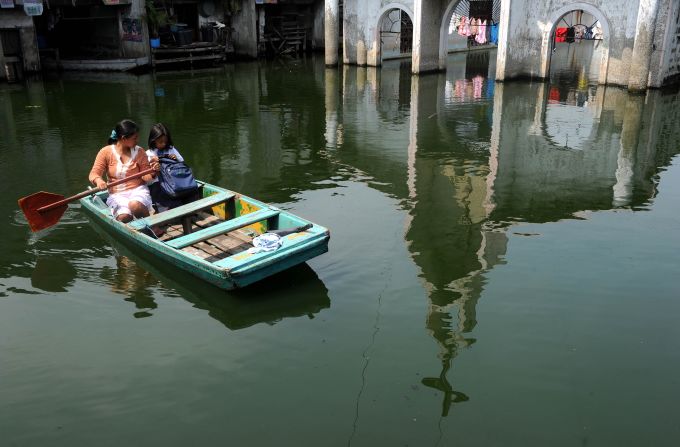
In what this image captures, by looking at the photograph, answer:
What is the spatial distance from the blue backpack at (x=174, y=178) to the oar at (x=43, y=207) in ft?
1.31

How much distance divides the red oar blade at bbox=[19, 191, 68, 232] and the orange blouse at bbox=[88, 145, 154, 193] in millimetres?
938

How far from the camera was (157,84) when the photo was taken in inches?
998

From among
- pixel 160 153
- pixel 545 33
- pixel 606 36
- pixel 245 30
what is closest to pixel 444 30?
pixel 545 33

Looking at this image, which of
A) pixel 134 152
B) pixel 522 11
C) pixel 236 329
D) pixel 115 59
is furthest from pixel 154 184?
pixel 115 59

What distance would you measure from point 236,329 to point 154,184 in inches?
120

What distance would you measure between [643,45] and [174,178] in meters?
17.7

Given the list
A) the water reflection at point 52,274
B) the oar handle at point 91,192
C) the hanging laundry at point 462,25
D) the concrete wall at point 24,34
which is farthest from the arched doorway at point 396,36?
the water reflection at point 52,274

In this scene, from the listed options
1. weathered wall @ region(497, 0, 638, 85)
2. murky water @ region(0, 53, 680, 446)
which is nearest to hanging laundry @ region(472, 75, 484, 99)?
weathered wall @ region(497, 0, 638, 85)

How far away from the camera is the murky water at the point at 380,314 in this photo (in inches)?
201

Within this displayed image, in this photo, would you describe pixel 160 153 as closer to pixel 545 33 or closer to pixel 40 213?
pixel 40 213

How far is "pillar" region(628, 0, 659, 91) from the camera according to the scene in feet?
65.3

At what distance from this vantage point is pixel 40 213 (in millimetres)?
8438

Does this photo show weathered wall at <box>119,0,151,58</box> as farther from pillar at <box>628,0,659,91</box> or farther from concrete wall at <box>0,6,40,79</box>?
pillar at <box>628,0,659,91</box>

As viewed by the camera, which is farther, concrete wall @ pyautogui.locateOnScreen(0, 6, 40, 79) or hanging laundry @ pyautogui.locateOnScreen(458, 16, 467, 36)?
hanging laundry @ pyautogui.locateOnScreen(458, 16, 467, 36)
